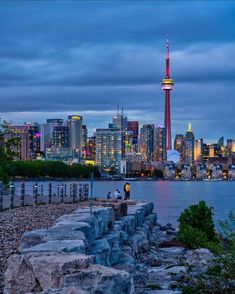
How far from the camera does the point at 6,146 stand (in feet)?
58.5

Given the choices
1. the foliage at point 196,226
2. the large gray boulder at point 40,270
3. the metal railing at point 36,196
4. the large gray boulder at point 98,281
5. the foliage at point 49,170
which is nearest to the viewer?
the large gray boulder at point 98,281

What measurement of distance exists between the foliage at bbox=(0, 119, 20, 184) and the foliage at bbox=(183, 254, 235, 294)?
6598 mm

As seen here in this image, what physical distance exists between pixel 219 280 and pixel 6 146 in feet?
26.3

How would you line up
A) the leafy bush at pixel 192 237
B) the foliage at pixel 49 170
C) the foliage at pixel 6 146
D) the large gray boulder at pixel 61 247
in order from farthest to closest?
1. the foliage at pixel 49 170
2. the leafy bush at pixel 192 237
3. the foliage at pixel 6 146
4. the large gray boulder at pixel 61 247

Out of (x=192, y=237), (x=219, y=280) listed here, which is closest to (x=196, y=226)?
(x=192, y=237)

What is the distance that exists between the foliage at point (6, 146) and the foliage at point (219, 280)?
260 inches

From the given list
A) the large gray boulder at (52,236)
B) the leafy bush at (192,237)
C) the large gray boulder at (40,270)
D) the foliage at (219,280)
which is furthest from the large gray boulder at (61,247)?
the leafy bush at (192,237)

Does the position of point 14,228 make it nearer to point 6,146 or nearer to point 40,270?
point 6,146

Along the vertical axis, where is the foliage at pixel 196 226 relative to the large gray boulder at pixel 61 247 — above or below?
below

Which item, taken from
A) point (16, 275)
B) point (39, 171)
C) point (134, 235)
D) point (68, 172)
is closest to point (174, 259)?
point (134, 235)

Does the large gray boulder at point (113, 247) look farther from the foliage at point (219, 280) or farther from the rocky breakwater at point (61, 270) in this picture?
the rocky breakwater at point (61, 270)

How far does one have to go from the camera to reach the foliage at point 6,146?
17.2 m

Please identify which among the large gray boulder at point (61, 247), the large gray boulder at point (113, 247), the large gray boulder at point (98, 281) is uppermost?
the large gray boulder at point (61, 247)

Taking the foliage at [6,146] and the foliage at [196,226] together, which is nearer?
the foliage at [6,146]
